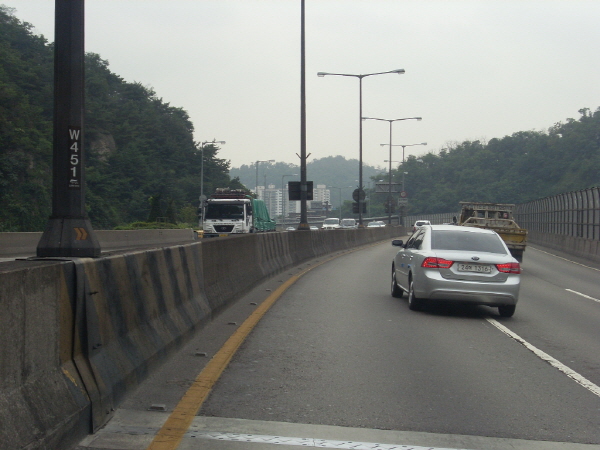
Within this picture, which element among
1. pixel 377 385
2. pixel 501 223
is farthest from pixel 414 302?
pixel 501 223

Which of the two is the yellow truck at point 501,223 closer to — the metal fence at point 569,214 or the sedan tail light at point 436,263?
the metal fence at point 569,214

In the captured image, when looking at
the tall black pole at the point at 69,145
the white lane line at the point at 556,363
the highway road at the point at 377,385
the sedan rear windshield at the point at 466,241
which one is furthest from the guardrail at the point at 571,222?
the tall black pole at the point at 69,145

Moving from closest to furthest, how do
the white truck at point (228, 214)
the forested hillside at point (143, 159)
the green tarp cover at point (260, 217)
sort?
the white truck at point (228, 214)
the green tarp cover at point (260, 217)
the forested hillside at point (143, 159)

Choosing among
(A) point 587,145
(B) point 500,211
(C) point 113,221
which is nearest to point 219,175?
(C) point 113,221

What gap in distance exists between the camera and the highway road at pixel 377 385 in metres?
5.36

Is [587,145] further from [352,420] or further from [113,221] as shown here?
[352,420]

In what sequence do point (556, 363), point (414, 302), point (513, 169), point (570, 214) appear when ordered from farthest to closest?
point (513, 169), point (570, 214), point (414, 302), point (556, 363)

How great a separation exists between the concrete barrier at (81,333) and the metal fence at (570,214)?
29.6 meters

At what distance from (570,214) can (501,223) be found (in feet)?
51.3

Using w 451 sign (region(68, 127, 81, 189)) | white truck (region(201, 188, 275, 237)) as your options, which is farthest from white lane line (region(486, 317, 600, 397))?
white truck (region(201, 188, 275, 237))

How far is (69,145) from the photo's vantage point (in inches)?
263

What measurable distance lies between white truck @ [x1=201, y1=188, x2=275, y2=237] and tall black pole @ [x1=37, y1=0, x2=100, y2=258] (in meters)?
30.0

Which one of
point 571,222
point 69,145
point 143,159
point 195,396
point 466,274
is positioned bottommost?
point 195,396

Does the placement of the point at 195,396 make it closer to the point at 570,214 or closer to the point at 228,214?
the point at 228,214
